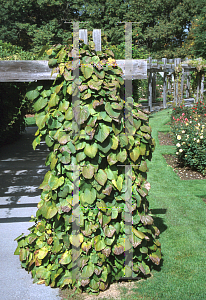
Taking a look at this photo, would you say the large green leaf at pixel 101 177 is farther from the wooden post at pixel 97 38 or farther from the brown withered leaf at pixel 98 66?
the wooden post at pixel 97 38

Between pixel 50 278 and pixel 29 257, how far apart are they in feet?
1.01

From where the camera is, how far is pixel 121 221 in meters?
2.53

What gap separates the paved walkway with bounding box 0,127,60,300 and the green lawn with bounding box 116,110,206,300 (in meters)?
0.92

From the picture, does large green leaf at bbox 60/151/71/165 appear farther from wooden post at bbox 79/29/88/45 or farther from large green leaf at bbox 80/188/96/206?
wooden post at bbox 79/29/88/45

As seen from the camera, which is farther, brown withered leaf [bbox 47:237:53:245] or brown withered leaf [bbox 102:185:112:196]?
→ brown withered leaf [bbox 47:237:53:245]

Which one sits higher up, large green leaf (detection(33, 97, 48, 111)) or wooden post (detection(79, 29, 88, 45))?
wooden post (detection(79, 29, 88, 45))

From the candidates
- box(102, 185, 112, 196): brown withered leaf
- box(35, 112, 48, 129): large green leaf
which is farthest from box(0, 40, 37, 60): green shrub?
box(102, 185, 112, 196): brown withered leaf

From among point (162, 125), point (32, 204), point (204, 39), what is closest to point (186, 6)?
point (204, 39)

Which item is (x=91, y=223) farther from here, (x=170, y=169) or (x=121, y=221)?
(x=170, y=169)

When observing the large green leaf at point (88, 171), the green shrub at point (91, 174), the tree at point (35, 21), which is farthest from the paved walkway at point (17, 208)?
the tree at point (35, 21)

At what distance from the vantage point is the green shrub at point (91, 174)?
2361mm

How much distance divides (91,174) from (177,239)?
1.81 m

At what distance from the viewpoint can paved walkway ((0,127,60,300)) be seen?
8.44 ft

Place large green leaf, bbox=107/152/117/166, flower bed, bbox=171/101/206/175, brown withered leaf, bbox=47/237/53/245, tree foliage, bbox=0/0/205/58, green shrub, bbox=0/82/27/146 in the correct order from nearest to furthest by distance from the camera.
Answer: large green leaf, bbox=107/152/117/166, brown withered leaf, bbox=47/237/53/245, flower bed, bbox=171/101/206/175, green shrub, bbox=0/82/27/146, tree foliage, bbox=0/0/205/58
